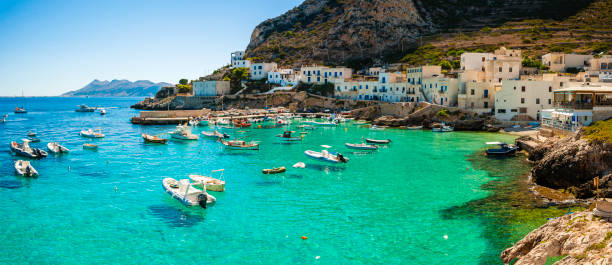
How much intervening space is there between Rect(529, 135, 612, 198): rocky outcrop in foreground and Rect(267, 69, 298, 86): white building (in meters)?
83.8

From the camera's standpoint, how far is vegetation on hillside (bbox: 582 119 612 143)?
28844 millimetres

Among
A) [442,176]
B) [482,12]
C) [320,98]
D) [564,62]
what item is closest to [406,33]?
[482,12]

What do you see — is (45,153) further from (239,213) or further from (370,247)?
(370,247)

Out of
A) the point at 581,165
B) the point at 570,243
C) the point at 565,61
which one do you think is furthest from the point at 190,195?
the point at 565,61

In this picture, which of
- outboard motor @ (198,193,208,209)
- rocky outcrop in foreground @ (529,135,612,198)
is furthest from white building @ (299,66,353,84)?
outboard motor @ (198,193,208,209)

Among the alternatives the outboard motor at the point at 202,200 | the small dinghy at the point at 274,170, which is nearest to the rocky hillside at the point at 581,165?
the small dinghy at the point at 274,170

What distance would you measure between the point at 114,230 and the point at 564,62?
8531 cm

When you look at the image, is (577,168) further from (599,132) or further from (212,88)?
(212,88)

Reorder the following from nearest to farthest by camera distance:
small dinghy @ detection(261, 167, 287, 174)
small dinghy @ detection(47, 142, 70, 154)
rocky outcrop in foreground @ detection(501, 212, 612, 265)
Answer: rocky outcrop in foreground @ detection(501, 212, 612, 265) < small dinghy @ detection(261, 167, 287, 174) < small dinghy @ detection(47, 142, 70, 154)

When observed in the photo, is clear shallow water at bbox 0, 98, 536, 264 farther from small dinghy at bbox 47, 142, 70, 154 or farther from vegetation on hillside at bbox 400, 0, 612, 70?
vegetation on hillside at bbox 400, 0, 612, 70

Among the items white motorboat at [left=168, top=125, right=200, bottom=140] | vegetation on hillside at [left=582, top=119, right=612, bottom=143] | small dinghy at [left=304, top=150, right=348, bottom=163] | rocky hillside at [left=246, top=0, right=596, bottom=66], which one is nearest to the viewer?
vegetation on hillside at [left=582, top=119, right=612, bottom=143]

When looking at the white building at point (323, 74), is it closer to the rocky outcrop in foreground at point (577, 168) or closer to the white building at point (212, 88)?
the white building at point (212, 88)

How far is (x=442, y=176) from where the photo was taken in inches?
1431

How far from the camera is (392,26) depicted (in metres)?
132
